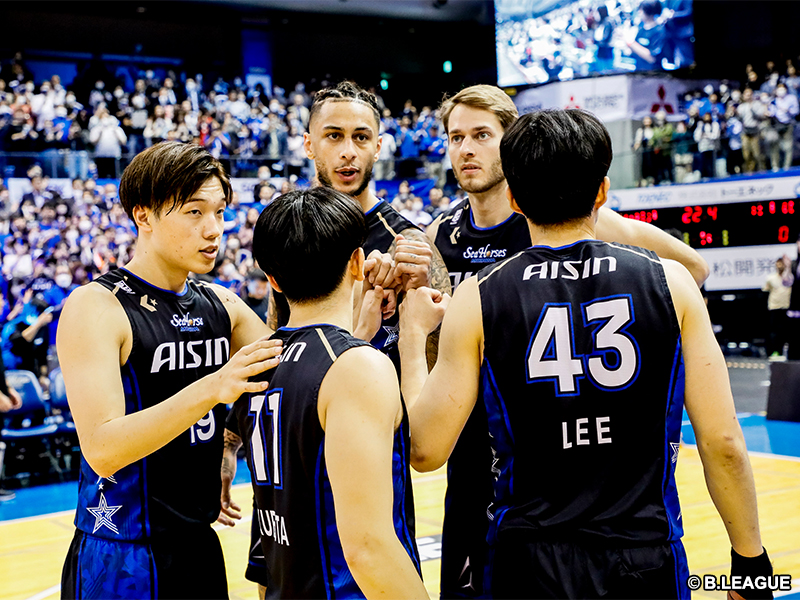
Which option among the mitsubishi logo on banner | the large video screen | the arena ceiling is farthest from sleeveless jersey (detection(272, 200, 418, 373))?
the arena ceiling

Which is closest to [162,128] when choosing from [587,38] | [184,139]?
[184,139]

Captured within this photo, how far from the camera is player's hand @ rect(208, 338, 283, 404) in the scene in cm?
226

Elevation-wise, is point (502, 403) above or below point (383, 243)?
below

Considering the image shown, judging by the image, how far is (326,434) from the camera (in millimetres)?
2125

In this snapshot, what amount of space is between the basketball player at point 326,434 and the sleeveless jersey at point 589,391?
0.35m

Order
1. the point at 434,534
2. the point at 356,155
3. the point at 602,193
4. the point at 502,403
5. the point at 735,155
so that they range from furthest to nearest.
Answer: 1. the point at 735,155
2. the point at 434,534
3. the point at 356,155
4. the point at 602,193
5. the point at 502,403

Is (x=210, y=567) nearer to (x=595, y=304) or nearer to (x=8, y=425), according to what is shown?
(x=595, y=304)

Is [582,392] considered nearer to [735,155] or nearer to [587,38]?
[735,155]

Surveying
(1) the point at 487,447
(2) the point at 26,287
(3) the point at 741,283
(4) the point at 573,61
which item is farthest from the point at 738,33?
(1) the point at 487,447

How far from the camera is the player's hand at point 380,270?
2.86 m

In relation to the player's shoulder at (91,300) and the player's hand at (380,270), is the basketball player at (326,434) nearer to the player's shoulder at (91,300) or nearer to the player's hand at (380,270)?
the player's hand at (380,270)

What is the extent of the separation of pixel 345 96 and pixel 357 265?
182 centimetres

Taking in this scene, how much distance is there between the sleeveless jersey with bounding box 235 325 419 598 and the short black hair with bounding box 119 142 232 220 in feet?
2.82

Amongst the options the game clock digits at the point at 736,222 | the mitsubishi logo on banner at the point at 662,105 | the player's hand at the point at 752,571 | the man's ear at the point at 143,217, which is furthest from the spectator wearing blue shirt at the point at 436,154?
the player's hand at the point at 752,571
